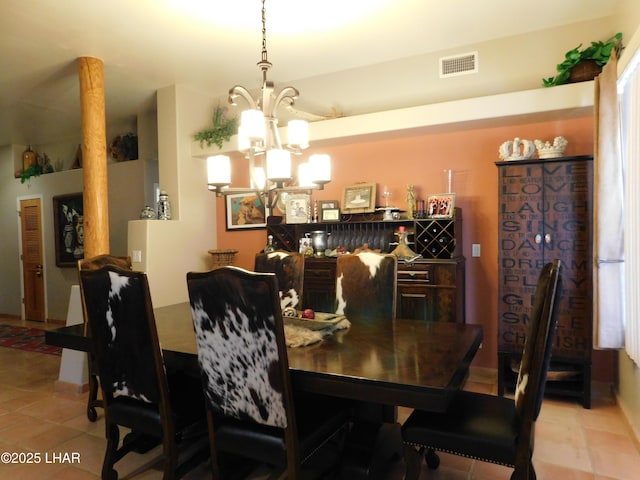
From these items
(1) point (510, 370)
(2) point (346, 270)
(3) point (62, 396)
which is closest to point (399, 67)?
(2) point (346, 270)

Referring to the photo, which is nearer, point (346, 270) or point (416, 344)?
point (416, 344)

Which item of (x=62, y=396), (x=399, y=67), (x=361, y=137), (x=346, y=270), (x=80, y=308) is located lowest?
(x=62, y=396)

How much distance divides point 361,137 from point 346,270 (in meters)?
1.64

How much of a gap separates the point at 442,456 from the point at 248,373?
146 centimetres

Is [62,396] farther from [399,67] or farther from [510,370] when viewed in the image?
[399,67]

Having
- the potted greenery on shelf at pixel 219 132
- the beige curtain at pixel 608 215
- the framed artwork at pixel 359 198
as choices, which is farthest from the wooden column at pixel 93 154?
the beige curtain at pixel 608 215

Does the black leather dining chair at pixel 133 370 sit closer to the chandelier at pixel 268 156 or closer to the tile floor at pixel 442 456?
the tile floor at pixel 442 456

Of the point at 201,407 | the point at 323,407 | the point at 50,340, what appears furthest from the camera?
the point at 50,340

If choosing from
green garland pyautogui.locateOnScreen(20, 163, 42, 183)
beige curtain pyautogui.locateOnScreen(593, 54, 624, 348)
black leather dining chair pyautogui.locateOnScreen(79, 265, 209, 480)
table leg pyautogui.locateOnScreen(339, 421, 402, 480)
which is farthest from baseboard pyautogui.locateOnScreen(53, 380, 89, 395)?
green garland pyautogui.locateOnScreen(20, 163, 42, 183)

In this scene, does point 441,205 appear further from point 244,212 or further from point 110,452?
point 110,452

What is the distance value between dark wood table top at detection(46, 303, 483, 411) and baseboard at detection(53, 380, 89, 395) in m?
1.29

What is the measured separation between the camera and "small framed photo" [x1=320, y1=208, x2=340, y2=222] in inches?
168

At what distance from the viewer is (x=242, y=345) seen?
1.70m

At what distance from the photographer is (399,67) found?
4.11 metres
